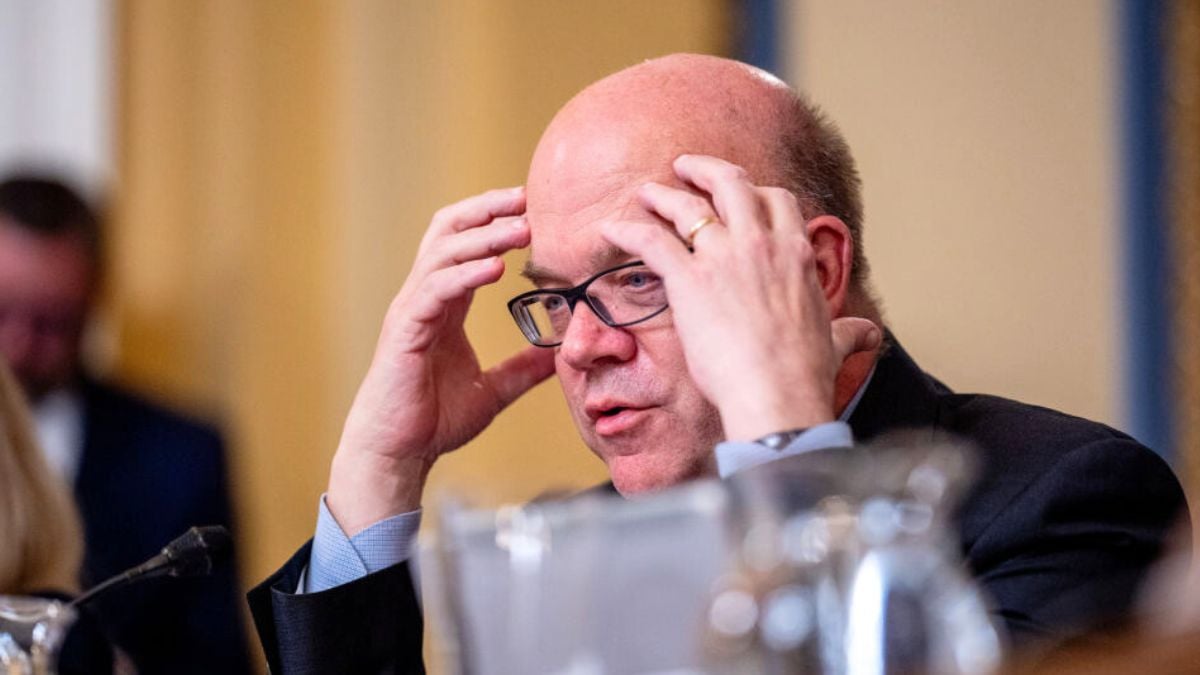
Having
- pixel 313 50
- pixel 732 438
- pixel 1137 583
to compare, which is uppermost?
pixel 313 50

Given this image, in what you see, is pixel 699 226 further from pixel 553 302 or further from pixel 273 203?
pixel 273 203

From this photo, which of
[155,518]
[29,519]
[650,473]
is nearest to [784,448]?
[650,473]

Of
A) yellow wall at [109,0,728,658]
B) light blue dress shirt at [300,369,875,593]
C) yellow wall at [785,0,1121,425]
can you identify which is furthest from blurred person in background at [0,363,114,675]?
yellow wall at [785,0,1121,425]

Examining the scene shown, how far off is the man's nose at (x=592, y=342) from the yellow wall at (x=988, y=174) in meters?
1.43

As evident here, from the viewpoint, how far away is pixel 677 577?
97 centimetres

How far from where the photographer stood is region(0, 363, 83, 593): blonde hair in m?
2.02

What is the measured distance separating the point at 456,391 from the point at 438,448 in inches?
3.7

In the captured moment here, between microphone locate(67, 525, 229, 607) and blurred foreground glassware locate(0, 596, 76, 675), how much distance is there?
0.05 metres

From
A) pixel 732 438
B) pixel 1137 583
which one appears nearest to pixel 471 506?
pixel 732 438

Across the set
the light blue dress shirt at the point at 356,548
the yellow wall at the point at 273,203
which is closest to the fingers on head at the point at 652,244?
the light blue dress shirt at the point at 356,548

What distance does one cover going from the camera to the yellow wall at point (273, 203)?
3668mm

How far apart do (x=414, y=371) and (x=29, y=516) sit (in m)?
0.60

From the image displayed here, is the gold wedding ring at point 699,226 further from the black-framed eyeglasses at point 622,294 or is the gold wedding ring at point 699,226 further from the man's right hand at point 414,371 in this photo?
the man's right hand at point 414,371

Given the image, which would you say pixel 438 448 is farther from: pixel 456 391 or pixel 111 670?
pixel 111 670
